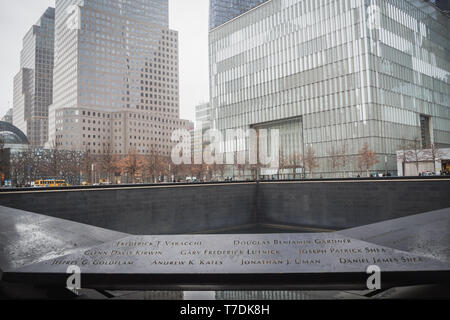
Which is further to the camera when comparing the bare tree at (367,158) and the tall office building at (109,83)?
the tall office building at (109,83)

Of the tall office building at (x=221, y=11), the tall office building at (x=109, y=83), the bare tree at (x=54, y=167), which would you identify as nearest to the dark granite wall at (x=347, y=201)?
the bare tree at (x=54, y=167)

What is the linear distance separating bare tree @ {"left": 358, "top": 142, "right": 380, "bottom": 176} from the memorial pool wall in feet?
120

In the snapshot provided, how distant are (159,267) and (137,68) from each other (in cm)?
19560

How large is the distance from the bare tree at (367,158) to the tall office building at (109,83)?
107 m

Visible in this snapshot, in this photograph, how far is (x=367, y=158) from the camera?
6288 cm

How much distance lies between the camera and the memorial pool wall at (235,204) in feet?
72.4

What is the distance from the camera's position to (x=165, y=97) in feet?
645

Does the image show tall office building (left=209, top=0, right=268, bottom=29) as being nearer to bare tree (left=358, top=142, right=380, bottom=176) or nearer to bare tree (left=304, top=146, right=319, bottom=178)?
bare tree (left=304, top=146, right=319, bottom=178)

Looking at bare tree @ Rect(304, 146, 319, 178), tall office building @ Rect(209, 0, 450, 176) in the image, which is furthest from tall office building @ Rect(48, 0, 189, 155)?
bare tree @ Rect(304, 146, 319, 178)

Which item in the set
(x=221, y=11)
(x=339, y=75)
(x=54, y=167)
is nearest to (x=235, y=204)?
(x=54, y=167)

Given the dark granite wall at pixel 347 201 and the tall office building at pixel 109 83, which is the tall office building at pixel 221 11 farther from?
the dark granite wall at pixel 347 201

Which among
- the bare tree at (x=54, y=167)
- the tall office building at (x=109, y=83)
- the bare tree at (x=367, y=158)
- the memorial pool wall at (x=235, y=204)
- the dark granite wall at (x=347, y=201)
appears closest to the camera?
the memorial pool wall at (x=235, y=204)

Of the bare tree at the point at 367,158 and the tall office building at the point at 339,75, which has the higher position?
the tall office building at the point at 339,75

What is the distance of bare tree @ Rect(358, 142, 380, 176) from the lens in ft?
207
